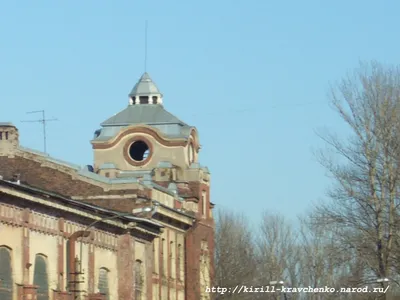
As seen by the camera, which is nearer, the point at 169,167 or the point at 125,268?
the point at 125,268

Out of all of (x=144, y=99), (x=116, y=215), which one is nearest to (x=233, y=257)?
(x=144, y=99)

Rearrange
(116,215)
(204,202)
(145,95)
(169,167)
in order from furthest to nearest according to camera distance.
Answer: (145,95) → (169,167) → (204,202) → (116,215)

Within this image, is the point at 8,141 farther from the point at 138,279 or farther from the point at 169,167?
the point at 169,167

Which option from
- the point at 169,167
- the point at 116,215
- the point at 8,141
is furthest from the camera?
the point at 169,167

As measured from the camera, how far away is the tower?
7319 cm

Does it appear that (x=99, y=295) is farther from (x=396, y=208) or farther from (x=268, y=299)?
(x=268, y=299)

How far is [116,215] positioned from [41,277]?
16.5 ft

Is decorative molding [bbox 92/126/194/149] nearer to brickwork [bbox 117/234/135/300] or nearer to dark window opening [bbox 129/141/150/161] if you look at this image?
dark window opening [bbox 129/141/150/161]

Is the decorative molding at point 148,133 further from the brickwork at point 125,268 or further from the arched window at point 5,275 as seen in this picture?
the arched window at point 5,275

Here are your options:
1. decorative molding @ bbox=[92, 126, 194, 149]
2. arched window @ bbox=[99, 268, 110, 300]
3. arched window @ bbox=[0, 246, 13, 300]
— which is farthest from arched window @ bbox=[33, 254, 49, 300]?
decorative molding @ bbox=[92, 126, 194, 149]

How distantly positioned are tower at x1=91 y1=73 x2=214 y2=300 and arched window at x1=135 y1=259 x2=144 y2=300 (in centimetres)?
842

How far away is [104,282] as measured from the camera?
55750 millimetres

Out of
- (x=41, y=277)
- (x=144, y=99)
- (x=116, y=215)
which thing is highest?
(x=144, y=99)

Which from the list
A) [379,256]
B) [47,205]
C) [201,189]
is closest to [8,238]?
[47,205]
